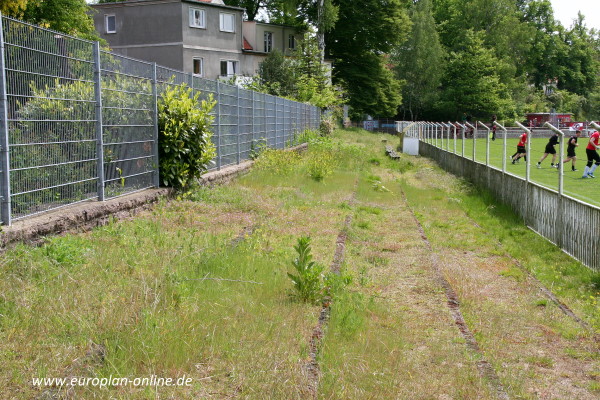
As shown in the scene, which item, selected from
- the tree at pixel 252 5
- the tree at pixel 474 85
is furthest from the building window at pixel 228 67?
the tree at pixel 474 85

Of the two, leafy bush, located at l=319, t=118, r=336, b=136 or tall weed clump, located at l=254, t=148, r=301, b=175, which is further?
leafy bush, located at l=319, t=118, r=336, b=136

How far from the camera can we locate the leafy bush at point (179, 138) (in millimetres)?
12250

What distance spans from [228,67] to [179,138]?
36746mm

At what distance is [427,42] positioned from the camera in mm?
76250

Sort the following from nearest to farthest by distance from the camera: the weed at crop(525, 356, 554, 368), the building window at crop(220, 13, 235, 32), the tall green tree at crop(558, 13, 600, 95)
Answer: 1. the weed at crop(525, 356, 554, 368)
2. the building window at crop(220, 13, 235, 32)
3. the tall green tree at crop(558, 13, 600, 95)

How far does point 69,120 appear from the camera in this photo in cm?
839

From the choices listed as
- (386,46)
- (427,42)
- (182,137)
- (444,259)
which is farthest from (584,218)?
(427,42)

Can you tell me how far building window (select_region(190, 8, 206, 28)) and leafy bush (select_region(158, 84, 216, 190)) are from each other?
3327 cm

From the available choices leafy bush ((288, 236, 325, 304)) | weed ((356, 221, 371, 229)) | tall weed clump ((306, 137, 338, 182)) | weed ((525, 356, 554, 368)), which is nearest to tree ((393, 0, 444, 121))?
tall weed clump ((306, 137, 338, 182))

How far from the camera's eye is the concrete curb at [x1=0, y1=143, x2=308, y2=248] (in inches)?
264

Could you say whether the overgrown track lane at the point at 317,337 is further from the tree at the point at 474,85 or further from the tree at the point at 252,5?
the tree at the point at 474,85

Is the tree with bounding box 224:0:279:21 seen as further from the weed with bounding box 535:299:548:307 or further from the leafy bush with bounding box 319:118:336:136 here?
the weed with bounding box 535:299:548:307

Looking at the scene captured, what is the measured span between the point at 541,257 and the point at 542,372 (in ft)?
17.6

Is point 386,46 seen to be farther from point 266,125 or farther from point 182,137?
point 182,137
